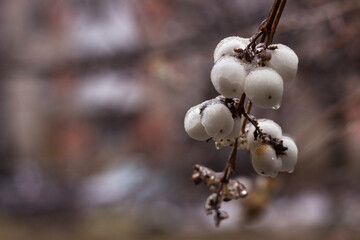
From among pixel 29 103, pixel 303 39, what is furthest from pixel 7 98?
pixel 303 39

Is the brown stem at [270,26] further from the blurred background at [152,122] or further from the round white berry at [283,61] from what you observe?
the blurred background at [152,122]

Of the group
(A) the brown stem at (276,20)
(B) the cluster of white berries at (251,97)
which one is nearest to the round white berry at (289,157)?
(B) the cluster of white berries at (251,97)

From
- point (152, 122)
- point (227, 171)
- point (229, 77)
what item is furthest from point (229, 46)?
point (152, 122)

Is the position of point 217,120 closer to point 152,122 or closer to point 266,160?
point 266,160

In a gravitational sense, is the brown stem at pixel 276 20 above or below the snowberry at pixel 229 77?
above

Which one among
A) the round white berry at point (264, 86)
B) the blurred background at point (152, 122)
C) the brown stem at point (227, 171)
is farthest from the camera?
the blurred background at point (152, 122)

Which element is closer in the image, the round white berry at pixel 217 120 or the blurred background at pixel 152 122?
the round white berry at pixel 217 120
